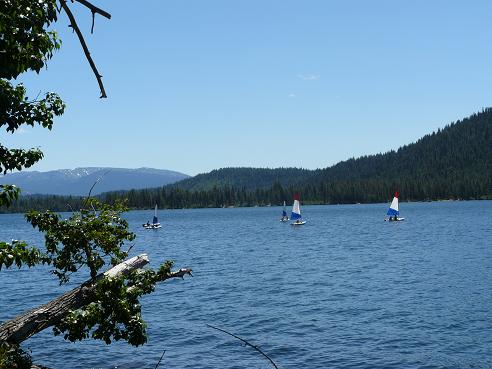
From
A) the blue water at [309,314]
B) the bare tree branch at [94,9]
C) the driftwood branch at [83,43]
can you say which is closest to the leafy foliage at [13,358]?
the driftwood branch at [83,43]

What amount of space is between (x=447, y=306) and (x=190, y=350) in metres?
20.4

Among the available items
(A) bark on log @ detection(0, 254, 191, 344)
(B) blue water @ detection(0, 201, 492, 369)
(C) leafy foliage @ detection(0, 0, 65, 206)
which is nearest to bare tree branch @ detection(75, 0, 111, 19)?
(C) leafy foliage @ detection(0, 0, 65, 206)

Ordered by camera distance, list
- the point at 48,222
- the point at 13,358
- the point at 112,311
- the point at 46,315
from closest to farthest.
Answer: the point at 13,358 → the point at 46,315 → the point at 112,311 → the point at 48,222

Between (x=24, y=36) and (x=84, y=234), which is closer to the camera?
(x=24, y=36)

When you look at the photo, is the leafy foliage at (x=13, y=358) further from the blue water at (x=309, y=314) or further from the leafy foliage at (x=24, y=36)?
the blue water at (x=309, y=314)

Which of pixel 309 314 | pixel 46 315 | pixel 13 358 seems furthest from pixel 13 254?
pixel 309 314

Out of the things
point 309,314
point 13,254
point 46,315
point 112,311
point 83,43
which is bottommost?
point 309,314

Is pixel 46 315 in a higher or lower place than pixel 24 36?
lower

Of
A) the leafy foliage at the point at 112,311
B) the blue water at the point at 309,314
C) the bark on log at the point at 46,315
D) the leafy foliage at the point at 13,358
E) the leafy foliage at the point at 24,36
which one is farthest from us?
the blue water at the point at 309,314

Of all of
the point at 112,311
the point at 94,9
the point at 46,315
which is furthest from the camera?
the point at 112,311

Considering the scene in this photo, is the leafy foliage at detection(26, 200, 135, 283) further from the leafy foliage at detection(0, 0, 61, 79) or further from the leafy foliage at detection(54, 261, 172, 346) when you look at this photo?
the leafy foliage at detection(0, 0, 61, 79)

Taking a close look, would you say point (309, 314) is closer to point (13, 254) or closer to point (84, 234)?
point (84, 234)

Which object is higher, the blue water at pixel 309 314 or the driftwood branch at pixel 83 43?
the driftwood branch at pixel 83 43

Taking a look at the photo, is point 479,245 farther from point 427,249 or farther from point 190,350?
point 190,350
